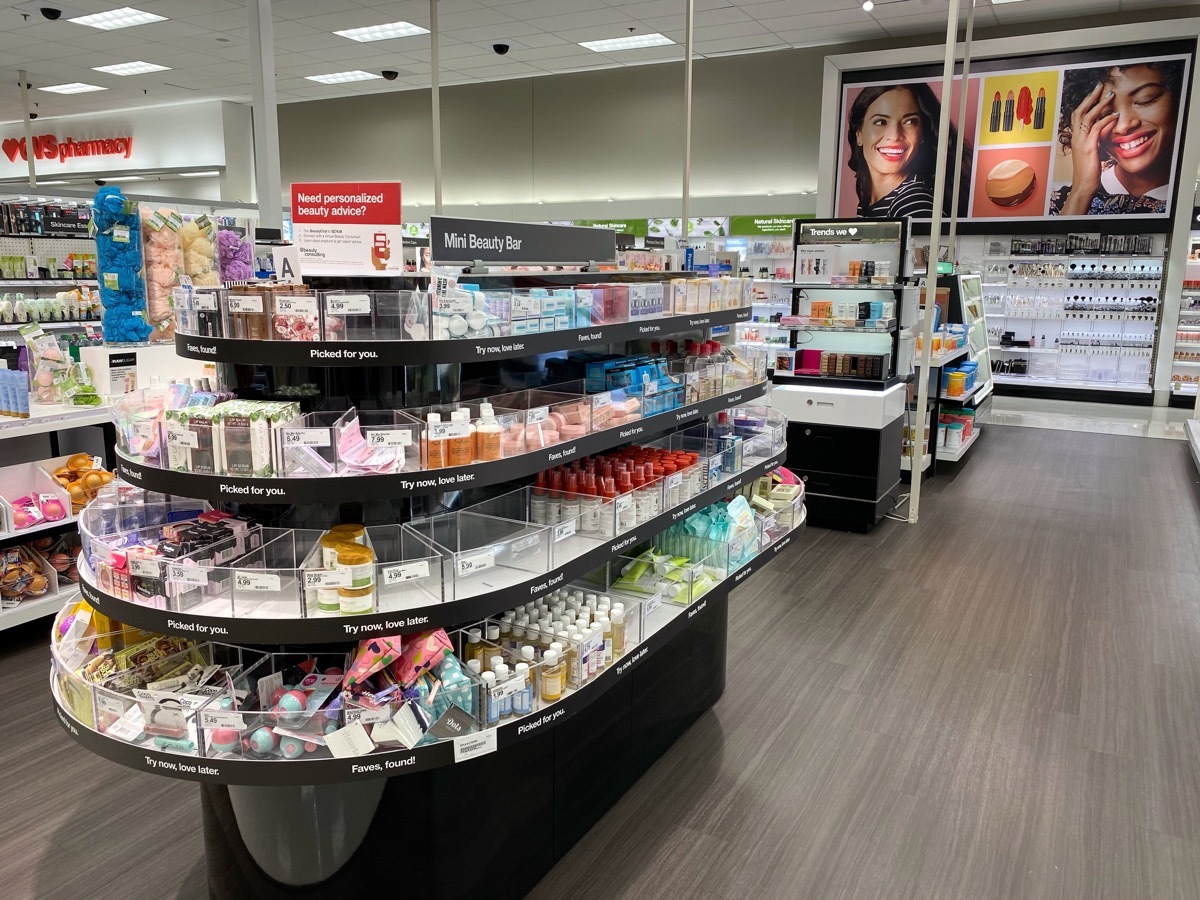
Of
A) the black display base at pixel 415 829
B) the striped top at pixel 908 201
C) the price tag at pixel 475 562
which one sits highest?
the striped top at pixel 908 201

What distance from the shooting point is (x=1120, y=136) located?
10.8 m

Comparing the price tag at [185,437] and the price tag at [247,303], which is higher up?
the price tag at [247,303]

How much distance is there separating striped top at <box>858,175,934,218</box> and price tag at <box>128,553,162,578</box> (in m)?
11.3

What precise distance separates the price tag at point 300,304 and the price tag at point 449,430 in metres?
0.41

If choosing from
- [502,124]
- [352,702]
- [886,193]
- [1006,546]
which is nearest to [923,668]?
[1006,546]

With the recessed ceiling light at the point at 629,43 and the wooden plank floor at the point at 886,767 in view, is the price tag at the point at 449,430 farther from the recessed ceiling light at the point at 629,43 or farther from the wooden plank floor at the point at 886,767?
the recessed ceiling light at the point at 629,43

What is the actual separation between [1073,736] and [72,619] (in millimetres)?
3761

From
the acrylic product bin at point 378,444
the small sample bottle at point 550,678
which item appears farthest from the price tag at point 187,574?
the small sample bottle at point 550,678

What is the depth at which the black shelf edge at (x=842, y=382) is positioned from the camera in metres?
6.32

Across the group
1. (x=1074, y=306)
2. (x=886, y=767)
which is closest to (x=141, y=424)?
(x=886, y=767)

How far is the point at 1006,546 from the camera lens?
611 centimetres

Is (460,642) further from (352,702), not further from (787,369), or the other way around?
(787,369)

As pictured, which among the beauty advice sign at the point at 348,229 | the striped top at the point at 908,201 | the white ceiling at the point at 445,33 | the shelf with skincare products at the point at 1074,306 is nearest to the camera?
the beauty advice sign at the point at 348,229

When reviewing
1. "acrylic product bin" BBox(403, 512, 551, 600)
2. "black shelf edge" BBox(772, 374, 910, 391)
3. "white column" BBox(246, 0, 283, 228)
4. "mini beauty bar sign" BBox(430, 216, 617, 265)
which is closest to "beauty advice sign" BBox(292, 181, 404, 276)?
"mini beauty bar sign" BBox(430, 216, 617, 265)
